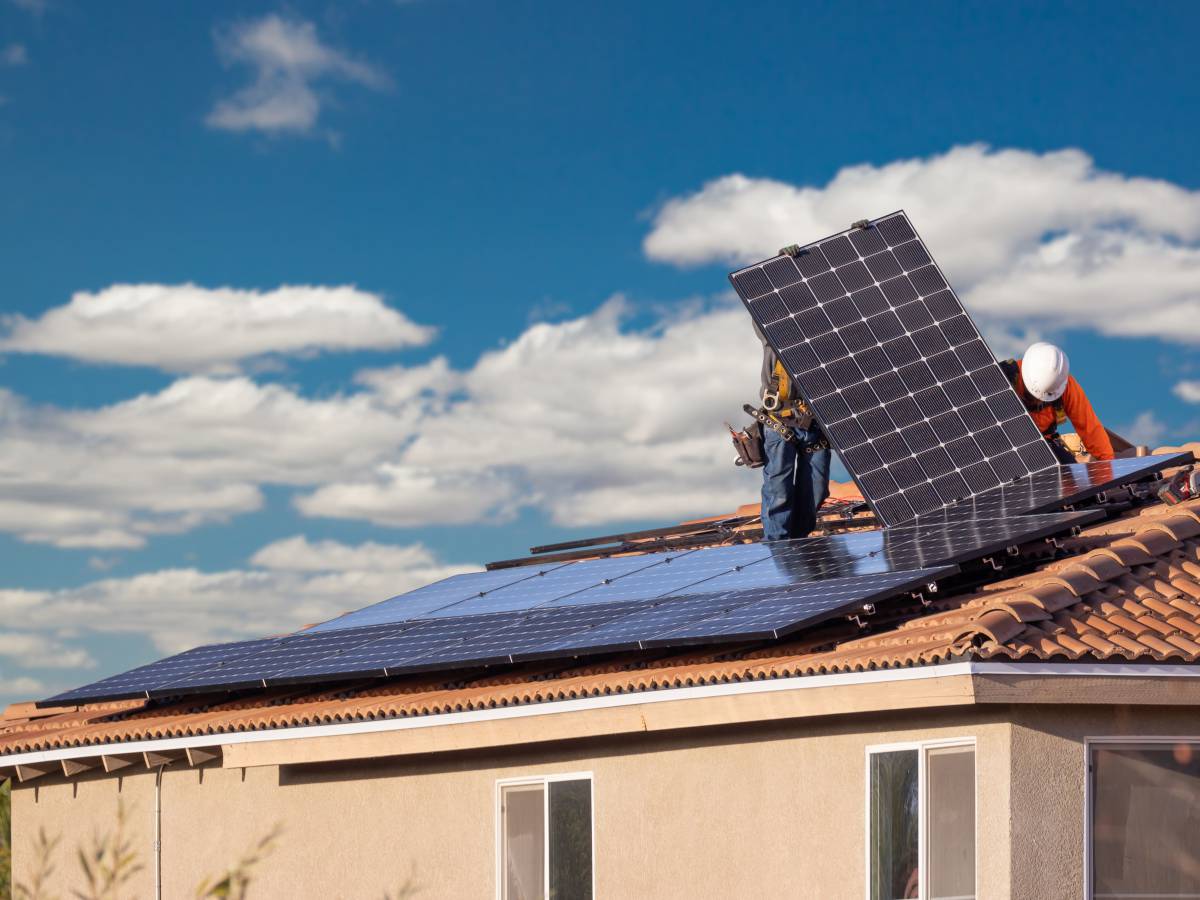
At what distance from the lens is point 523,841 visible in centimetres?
1469

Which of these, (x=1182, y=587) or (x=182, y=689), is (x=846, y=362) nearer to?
(x=1182, y=587)

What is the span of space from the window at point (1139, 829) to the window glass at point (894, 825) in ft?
3.86

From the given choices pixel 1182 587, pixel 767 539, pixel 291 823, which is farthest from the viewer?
pixel 767 539

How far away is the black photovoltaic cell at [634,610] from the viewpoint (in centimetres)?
1361

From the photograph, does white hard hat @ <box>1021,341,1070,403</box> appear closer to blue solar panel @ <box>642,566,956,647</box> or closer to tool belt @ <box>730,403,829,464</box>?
tool belt @ <box>730,403,829,464</box>

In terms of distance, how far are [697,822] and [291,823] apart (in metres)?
4.36

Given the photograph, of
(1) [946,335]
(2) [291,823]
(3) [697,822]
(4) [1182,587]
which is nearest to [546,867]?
(3) [697,822]

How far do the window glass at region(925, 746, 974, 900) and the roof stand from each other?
0.81 metres

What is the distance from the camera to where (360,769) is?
51.8ft

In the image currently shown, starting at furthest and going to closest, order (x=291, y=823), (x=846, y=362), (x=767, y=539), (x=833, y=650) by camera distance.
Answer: (x=767, y=539)
(x=846, y=362)
(x=291, y=823)
(x=833, y=650)

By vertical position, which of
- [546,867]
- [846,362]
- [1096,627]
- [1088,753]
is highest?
[846,362]

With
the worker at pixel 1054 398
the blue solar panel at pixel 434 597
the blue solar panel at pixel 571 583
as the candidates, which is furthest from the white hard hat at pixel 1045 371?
the blue solar panel at pixel 434 597

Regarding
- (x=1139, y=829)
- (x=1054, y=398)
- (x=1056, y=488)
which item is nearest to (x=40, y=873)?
(x=1139, y=829)

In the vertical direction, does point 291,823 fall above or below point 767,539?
below
